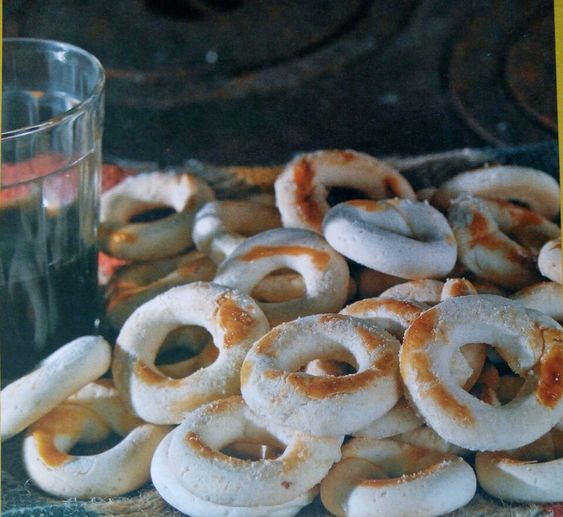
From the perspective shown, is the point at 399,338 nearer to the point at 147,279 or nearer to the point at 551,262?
the point at 551,262

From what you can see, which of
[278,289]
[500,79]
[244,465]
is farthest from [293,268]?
[500,79]

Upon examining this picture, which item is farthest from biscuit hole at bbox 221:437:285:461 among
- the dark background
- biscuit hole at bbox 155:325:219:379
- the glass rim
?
the dark background

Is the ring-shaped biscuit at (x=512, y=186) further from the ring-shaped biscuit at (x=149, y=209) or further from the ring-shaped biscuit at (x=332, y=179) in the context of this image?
the ring-shaped biscuit at (x=149, y=209)

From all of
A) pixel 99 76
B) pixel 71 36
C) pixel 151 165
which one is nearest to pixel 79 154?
pixel 99 76

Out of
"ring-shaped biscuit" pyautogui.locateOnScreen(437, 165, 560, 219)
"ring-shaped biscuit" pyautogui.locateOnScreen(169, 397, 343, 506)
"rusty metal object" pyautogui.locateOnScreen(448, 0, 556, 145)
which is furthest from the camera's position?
"rusty metal object" pyautogui.locateOnScreen(448, 0, 556, 145)

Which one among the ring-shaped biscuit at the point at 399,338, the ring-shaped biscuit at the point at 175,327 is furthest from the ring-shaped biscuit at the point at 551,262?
the ring-shaped biscuit at the point at 175,327

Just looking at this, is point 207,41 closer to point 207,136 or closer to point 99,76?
point 207,136

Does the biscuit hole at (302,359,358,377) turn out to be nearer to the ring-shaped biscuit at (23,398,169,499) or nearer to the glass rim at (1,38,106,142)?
the ring-shaped biscuit at (23,398,169,499)
